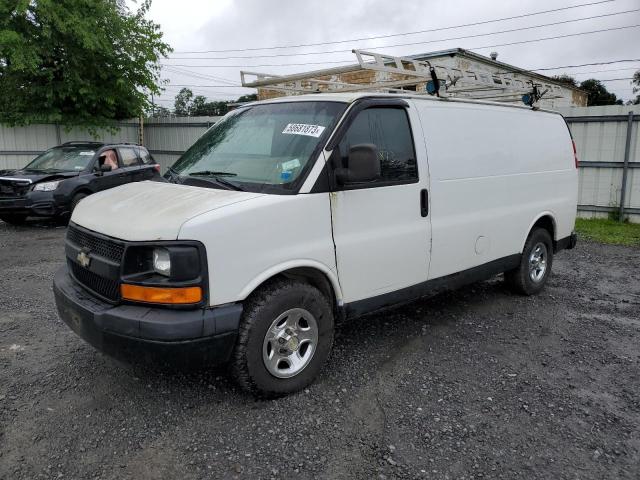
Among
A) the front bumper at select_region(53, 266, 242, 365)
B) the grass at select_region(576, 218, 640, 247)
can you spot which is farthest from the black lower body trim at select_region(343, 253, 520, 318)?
the grass at select_region(576, 218, 640, 247)

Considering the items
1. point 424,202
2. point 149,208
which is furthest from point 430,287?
point 149,208

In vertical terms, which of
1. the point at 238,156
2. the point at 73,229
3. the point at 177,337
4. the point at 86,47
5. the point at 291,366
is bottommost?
the point at 291,366

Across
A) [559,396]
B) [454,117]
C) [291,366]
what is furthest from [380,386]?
[454,117]

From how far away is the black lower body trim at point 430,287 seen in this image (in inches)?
154

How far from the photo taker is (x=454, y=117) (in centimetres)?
456

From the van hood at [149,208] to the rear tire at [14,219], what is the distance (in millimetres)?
8023

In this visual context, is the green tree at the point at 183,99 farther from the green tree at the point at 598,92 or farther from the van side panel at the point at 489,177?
the van side panel at the point at 489,177

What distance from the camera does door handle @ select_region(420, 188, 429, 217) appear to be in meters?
4.19

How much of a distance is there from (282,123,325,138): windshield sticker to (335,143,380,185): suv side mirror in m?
0.31

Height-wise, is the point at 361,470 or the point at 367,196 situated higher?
the point at 367,196

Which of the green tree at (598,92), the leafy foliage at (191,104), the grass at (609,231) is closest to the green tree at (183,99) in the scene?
the leafy foliage at (191,104)

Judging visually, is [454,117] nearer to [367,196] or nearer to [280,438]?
[367,196]

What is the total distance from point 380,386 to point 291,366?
0.69 meters

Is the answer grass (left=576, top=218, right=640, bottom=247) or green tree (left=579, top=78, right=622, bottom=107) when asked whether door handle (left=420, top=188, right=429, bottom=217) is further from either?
green tree (left=579, top=78, right=622, bottom=107)
